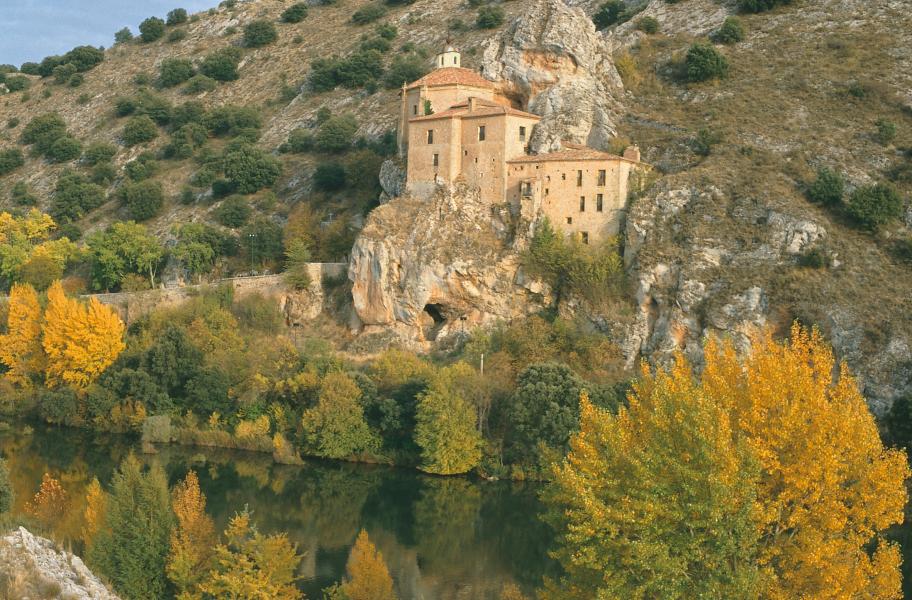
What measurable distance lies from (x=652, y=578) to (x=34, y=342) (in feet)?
157

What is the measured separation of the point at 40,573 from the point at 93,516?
10632 millimetres

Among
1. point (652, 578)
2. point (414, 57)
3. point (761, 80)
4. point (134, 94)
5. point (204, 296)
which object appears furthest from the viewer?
point (134, 94)

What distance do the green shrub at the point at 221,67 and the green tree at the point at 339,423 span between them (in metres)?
61.1

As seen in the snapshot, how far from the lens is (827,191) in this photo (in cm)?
5556

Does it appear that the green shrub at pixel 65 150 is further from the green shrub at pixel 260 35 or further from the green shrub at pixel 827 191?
the green shrub at pixel 827 191

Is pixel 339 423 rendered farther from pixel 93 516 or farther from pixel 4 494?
pixel 93 516

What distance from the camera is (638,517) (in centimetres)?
2219

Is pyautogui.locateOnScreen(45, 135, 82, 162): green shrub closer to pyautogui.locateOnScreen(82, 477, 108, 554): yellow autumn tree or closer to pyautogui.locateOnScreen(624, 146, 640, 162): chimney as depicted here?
pyautogui.locateOnScreen(624, 146, 640, 162): chimney

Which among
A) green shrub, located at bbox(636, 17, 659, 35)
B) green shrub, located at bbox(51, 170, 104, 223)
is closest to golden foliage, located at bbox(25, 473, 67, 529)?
green shrub, located at bbox(51, 170, 104, 223)

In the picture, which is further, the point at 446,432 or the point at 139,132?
the point at 139,132

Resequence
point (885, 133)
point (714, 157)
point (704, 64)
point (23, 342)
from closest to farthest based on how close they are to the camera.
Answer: point (714, 157) < point (23, 342) < point (885, 133) < point (704, 64)

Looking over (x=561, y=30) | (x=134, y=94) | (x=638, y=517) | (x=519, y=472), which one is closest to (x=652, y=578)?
(x=638, y=517)

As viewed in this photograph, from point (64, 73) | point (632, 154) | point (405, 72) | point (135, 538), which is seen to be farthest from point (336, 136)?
point (135, 538)

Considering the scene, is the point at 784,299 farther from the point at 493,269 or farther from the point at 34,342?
the point at 34,342
